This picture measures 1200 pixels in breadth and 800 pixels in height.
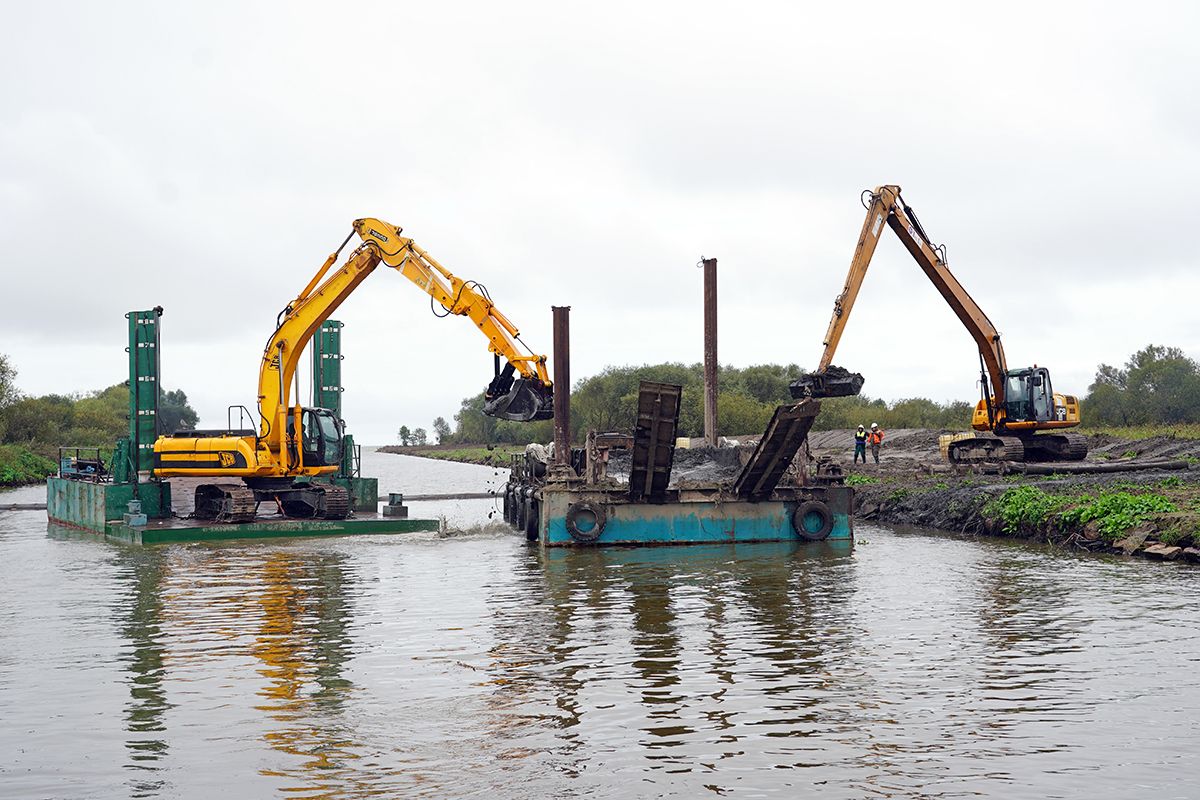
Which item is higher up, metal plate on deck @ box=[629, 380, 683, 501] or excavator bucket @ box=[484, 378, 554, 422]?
excavator bucket @ box=[484, 378, 554, 422]

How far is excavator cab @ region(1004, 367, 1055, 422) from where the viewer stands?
33750mm

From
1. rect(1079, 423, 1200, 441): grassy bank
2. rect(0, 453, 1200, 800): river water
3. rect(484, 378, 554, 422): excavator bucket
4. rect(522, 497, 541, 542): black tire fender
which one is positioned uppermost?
rect(484, 378, 554, 422): excavator bucket

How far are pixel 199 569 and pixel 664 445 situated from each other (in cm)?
818

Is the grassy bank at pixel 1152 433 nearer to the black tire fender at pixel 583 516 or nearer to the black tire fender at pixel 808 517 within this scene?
the black tire fender at pixel 808 517

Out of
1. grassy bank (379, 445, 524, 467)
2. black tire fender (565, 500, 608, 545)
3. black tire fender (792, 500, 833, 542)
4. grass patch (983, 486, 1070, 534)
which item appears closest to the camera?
black tire fender (565, 500, 608, 545)

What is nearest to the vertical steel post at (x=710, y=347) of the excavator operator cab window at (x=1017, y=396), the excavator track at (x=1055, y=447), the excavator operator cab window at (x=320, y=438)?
the excavator operator cab window at (x=320, y=438)

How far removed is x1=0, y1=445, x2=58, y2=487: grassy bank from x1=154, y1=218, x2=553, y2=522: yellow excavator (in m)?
36.9

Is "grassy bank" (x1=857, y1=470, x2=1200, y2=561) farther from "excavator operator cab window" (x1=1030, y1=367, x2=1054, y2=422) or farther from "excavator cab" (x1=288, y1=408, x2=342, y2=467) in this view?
"excavator cab" (x1=288, y1=408, x2=342, y2=467)

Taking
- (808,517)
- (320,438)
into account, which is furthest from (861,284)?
(320,438)

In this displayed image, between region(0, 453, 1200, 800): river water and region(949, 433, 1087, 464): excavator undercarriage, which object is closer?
region(0, 453, 1200, 800): river water

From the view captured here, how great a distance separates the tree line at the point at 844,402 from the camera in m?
59.6

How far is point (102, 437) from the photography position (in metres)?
86.6

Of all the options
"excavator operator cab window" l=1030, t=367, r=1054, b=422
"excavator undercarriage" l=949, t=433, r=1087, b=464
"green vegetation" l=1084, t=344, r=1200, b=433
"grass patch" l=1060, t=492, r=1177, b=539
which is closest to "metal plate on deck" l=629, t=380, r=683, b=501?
"grass patch" l=1060, t=492, r=1177, b=539

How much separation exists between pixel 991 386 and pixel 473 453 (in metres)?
89.5
